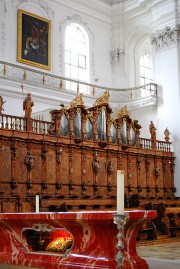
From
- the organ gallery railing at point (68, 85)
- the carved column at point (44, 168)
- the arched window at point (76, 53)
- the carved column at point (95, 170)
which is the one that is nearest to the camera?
the carved column at point (44, 168)

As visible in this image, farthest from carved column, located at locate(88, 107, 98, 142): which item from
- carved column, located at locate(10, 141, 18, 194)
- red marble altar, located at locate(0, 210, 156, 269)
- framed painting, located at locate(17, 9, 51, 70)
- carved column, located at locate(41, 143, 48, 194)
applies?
red marble altar, located at locate(0, 210, 156, 269)

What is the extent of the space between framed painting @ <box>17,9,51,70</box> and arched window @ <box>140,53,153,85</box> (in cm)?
648

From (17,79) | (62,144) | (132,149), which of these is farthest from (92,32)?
(62,144)

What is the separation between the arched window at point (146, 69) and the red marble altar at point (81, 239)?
68.6 feet

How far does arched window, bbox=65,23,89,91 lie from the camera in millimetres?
22750

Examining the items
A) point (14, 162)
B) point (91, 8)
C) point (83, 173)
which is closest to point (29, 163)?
point (14, 162)

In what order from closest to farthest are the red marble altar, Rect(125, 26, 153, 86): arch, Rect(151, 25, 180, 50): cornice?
1. the red marble altar
2. Rect(151, 25, 180, 50): cornice
3. Rect(125, 26, 153, 86): arch

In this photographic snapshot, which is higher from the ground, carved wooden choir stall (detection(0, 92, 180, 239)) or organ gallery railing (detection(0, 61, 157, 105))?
organ gallery railing (detection(0, 61, 157, 105))

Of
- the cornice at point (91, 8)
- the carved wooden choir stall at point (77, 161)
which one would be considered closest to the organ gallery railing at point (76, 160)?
the carved wooden choir stall at point (77, 161)

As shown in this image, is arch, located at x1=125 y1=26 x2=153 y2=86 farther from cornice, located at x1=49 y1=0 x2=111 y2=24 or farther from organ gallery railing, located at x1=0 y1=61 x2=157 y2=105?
cornice, located at x1=49 y1=0 x2=111 y2=24

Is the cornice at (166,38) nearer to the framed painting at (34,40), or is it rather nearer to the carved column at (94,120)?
the framed painting at (34,40)

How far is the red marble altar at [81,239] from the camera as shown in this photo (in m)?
4.24

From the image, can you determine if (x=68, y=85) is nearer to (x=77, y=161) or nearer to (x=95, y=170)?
(x=95, y=170)

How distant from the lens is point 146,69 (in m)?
25.7
